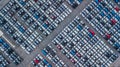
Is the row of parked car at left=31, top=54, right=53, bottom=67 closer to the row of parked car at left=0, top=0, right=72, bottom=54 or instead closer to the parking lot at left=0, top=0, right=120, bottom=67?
the parking lot at left=0, top=0, right=120, bottom=67

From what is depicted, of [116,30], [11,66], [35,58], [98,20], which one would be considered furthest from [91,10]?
[11,66]

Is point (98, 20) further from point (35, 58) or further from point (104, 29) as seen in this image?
point (35, 58)

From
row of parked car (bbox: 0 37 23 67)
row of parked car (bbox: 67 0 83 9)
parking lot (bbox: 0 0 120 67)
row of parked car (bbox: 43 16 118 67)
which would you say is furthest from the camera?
row of parked car (bbox: 67 0 83 9)

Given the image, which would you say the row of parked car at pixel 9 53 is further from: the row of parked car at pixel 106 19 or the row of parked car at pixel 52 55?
the row of parked car at pixel 106 19

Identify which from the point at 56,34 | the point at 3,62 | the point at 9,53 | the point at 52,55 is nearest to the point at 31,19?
the point at 56,34

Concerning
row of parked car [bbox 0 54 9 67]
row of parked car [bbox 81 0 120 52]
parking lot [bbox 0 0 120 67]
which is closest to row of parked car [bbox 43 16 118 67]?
parking lot [bbox 0 0 120 67]

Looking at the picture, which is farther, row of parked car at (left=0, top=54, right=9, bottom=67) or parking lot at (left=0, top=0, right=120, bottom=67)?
parking lot at (left=0, top=0, right=120, bottom=67)

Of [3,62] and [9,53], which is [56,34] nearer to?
[9,53]

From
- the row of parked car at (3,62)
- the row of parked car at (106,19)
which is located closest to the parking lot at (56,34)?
the row of parked car at (106,19)
